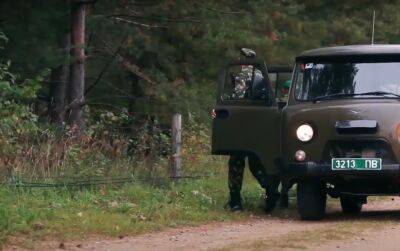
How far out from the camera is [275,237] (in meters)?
10.2

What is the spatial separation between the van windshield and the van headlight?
2.02 feet

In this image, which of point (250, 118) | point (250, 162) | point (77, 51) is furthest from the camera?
point (77, 51)

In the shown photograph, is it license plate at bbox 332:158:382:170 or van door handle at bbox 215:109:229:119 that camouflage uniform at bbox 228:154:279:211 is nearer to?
van door handle at bbox 215:109:229:119

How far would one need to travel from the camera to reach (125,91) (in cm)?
2205

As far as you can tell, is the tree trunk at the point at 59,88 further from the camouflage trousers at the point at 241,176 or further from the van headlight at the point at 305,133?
the van headlight at the point at 305,133

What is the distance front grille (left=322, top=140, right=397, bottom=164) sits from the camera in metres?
11.1

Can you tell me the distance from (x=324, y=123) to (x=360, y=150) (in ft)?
1.80

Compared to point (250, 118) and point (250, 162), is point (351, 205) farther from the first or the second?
point (250, 118)

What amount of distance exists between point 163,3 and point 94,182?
24.9 feet

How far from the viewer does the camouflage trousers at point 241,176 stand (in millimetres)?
12703

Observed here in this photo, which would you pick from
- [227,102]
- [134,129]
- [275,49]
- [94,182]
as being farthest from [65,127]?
[275,49]

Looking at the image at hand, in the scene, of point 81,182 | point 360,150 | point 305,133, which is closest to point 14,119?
point 81,182

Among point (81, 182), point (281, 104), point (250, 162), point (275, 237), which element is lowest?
point (275, 237)

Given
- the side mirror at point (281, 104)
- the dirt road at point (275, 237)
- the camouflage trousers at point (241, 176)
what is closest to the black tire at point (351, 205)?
the dirt road at point (275, 237)
